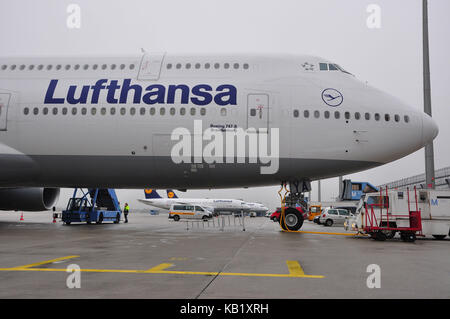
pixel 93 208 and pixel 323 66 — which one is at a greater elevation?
pixel 323 66

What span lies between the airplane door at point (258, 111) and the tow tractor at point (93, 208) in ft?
41.6

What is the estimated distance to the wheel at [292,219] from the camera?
16031 millimetres

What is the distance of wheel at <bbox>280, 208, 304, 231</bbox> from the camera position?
1603 cm

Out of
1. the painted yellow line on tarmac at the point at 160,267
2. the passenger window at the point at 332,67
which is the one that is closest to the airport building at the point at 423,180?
the passenger window at the point at 332,67

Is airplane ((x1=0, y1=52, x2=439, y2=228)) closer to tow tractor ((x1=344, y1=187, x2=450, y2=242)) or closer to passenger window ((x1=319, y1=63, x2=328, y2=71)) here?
passenger window ((x1=319, y1=63, x2=328, y2=71))

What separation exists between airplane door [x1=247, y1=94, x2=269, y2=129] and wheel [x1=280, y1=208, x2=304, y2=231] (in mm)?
3963

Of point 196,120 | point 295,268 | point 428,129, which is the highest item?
point 196,120

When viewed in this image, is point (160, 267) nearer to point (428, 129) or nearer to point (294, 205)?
point (294, 205)

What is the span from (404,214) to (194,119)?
27.2 ft

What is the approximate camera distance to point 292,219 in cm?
1612

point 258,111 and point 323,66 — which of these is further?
point 323,66

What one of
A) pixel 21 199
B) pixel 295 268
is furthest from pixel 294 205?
pixel 21 199

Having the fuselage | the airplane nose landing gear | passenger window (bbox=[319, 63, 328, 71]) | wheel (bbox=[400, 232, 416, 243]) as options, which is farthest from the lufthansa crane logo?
wheel (bbox=[400, 232, 416, 243])

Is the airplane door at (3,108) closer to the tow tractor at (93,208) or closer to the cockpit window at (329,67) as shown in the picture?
the tow tractor at (93,208)
